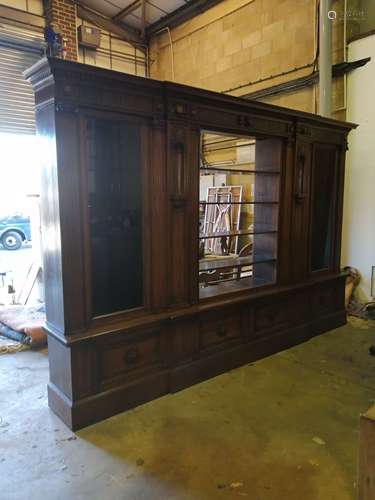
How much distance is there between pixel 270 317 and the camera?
137 inches

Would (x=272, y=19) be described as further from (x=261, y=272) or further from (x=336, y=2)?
(x=261, y=272)

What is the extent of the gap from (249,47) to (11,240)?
8.36 meters

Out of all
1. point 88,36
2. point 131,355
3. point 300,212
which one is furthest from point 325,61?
point 131,355

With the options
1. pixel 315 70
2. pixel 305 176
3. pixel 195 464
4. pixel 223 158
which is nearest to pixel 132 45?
pixel 223 158

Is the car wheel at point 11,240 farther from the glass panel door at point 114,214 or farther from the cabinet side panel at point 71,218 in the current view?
the cabinet side panel at point 71,218

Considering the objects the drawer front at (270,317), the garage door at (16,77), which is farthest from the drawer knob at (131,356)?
the garage door at (16,77)

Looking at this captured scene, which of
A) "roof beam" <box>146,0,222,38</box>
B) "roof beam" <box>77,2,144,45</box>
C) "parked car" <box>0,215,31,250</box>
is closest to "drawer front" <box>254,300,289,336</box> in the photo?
"roof beam" <box>146,0,222,38</box>

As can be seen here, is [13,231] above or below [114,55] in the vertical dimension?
below

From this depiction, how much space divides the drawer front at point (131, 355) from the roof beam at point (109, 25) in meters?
5.71

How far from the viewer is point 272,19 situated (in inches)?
205

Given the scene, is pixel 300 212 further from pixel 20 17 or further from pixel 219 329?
pixel 20 17

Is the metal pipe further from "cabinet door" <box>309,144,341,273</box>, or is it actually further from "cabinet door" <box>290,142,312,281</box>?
"cabinet door" <box>290,142,312,281</box>

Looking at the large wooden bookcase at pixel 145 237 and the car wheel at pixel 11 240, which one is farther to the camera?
the car wheel at pixel 11 240

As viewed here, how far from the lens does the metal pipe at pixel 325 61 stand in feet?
14.3
